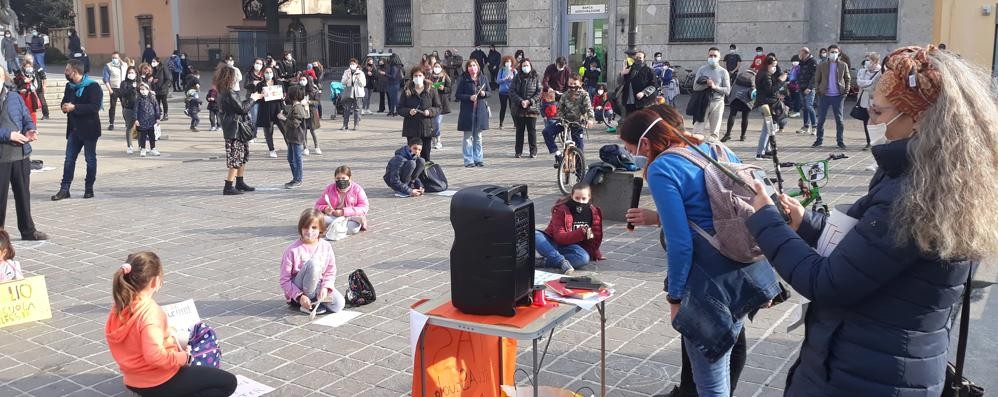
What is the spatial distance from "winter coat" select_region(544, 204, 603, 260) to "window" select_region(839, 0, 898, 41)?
1927 centimetres

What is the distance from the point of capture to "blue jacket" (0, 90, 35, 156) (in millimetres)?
9161

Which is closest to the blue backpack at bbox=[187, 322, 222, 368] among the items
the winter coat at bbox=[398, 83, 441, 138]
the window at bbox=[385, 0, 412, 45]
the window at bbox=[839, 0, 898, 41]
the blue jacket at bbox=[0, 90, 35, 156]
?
the blue jacket at bbox=[0, 90, 35, 156]

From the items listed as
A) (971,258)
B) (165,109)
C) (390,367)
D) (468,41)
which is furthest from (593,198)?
(468,41)

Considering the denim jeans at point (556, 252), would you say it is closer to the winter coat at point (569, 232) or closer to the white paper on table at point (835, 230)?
the winter coat at point (569, 232)

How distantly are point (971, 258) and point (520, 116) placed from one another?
13.3 meters

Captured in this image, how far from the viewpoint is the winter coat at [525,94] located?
15688 millimetres

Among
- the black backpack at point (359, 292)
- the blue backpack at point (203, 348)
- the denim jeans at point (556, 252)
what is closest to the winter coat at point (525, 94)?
the denim jeans at point (556, 252)

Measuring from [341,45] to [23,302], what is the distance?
35.1 metres

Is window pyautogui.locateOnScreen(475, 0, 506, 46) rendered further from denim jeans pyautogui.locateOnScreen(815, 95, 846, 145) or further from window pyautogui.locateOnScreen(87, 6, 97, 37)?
window pyautogui.locateOnScreen(87, 6, 97, 37)

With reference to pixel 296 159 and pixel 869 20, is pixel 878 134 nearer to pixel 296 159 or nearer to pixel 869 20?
pixel 296 159

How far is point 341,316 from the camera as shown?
22.1ft

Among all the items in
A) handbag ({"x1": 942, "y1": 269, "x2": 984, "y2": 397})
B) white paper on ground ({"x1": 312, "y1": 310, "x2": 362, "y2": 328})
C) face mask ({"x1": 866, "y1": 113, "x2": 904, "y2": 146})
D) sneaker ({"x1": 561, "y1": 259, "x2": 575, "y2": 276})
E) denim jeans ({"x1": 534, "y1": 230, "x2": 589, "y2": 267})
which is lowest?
white paper on ground ({"x1": 312, "y1": 310, "x2": 362, "y2": 328})

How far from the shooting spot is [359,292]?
6961mm

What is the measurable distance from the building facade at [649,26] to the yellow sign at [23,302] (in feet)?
69.1
